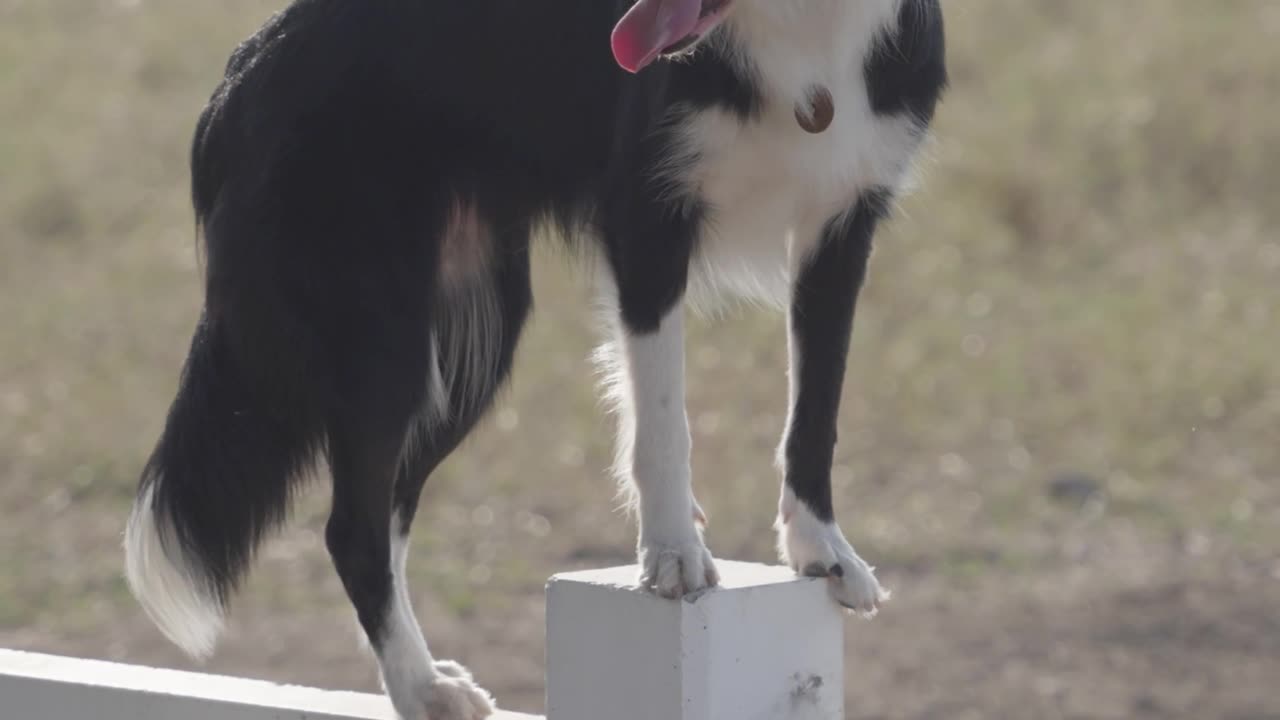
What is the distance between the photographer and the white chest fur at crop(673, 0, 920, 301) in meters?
2.92

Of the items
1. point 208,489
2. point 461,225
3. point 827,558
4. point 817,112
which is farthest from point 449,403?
point 817,112

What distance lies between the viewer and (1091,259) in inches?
362

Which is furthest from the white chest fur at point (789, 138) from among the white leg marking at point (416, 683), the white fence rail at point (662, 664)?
the white leg marking at point (416, 683)

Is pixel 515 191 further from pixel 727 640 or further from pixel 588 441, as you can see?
pixel 588 441

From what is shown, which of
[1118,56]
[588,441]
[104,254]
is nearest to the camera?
[588,441]

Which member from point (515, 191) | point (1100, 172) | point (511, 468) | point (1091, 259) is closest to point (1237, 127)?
point (1100, 172)

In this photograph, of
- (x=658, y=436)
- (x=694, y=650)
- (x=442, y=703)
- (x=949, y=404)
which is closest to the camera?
(x=694, y=650)

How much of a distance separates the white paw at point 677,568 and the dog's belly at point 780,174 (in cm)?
54

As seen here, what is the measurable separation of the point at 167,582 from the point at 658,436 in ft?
3.40

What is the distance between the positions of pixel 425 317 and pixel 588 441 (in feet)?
14.8

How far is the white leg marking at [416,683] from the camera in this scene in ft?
10.2

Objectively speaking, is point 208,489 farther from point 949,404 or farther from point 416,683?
point 949,404

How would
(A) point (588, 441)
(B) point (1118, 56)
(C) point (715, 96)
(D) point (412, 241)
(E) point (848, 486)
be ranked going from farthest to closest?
1. (B) point (1118, 56)
2. (A) point (588, 441)
3. (E) point (848, 486)
4. (D) point (412, 241)
5. (C) point (715, 96)

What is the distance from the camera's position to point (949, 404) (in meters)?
7.81
